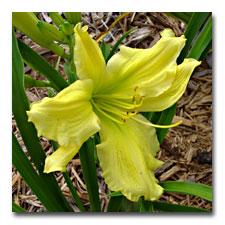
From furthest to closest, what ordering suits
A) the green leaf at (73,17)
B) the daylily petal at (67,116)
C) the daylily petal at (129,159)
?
the green leaf at (73,17)
the daylily petal at (129,159)
the daylily petal at (67,116)

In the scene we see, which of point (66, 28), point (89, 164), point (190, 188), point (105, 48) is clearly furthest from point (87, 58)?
point (190, 188)

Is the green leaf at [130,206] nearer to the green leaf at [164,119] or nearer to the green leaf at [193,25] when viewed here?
the green leaf at [164,119]

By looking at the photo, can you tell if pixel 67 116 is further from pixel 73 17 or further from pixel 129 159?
pixel 73 17

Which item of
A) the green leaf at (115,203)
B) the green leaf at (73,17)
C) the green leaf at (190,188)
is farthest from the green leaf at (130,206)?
the green leaf at (73,17)

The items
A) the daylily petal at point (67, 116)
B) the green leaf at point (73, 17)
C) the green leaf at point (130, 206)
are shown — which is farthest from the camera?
the green leaf at point (130, 206)

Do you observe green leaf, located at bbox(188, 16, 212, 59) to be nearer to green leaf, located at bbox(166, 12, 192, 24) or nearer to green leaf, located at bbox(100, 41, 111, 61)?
green leaf, located at bbox(166, 12, 192, 24)
